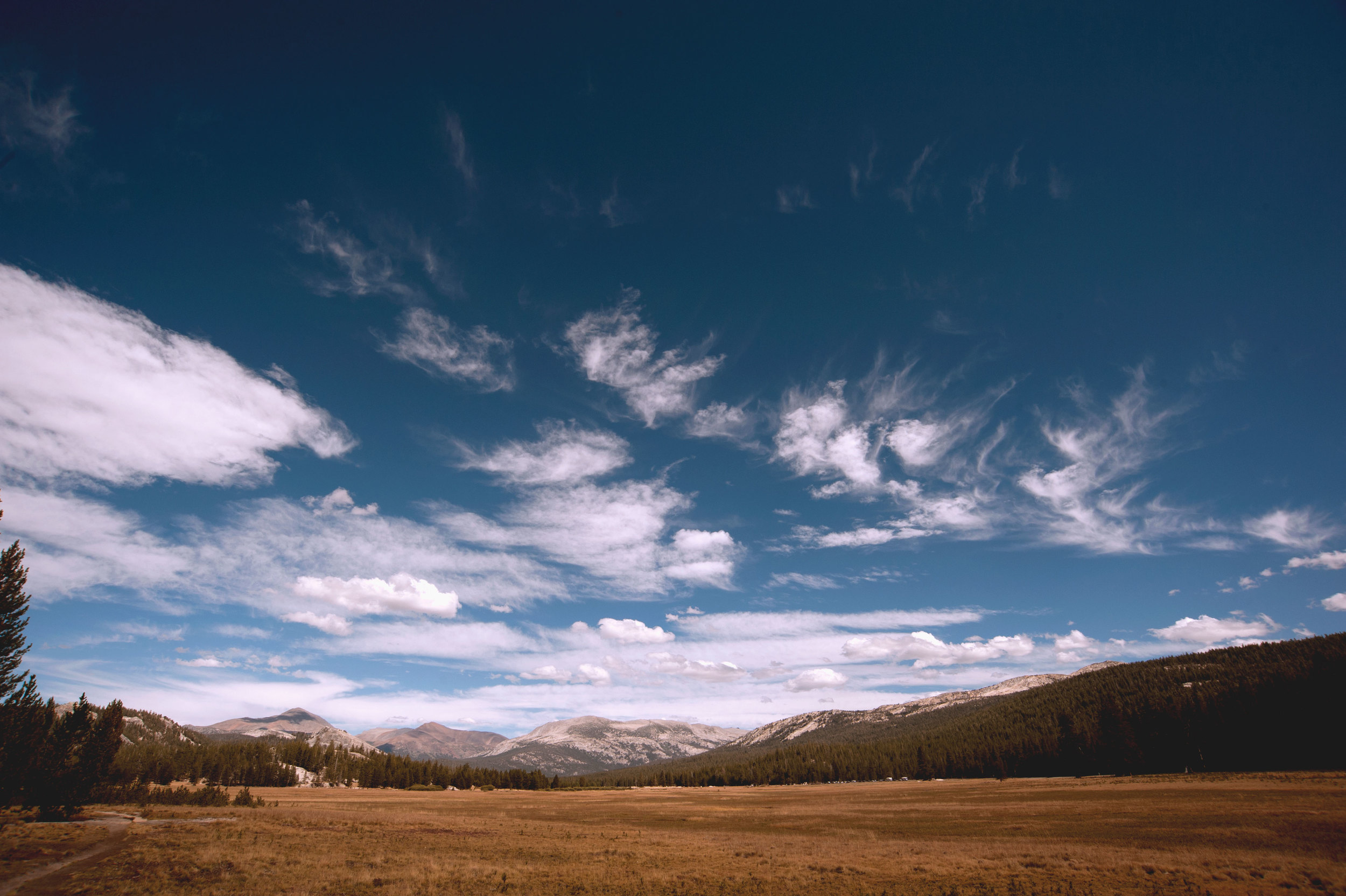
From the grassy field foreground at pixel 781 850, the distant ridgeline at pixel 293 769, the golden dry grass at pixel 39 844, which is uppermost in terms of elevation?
the golden dry grass at pixel 39 844

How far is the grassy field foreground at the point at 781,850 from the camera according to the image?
21828 millimetres

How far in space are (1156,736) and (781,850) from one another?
125720 mm

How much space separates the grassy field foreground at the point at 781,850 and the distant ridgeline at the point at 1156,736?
5124 centimetres

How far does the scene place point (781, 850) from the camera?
33.3 meters

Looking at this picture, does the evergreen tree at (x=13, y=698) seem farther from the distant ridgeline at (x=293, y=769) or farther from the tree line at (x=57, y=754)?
the distant ridgeline at (x=293, y=769)

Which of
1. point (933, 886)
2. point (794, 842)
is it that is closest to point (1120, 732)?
point (794, 842)

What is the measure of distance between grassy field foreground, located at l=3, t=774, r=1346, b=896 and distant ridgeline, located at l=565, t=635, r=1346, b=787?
5124 cm

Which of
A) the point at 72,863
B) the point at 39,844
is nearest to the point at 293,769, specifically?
the point at 39,844

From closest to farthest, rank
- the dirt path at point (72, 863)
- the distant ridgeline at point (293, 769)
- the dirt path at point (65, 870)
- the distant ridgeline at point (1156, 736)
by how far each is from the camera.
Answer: the dirt path at point (65, 870) < the dirt path at point (72, 863) < the distant ridgeline at point (1156, 736) < the distant ridgeline at point (293, 769)

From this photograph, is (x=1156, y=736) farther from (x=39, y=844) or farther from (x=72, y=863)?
(x=39, y=844)

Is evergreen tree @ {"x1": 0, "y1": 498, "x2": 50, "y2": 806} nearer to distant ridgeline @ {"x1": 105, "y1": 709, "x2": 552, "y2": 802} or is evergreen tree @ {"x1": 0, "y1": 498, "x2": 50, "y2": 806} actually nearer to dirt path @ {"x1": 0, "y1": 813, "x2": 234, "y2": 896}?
dirt path @ {"x1": 0, "y1": 813, "x2": 234, "y2": 896}

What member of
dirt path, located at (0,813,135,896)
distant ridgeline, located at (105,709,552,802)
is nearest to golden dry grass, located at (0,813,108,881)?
dirt path, located at (0,813,135,896)

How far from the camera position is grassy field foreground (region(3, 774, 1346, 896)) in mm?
21828

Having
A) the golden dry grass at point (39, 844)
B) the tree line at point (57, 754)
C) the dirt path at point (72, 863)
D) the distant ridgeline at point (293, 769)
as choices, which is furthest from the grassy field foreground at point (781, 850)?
the distant ridgeline at point (293, 769)
